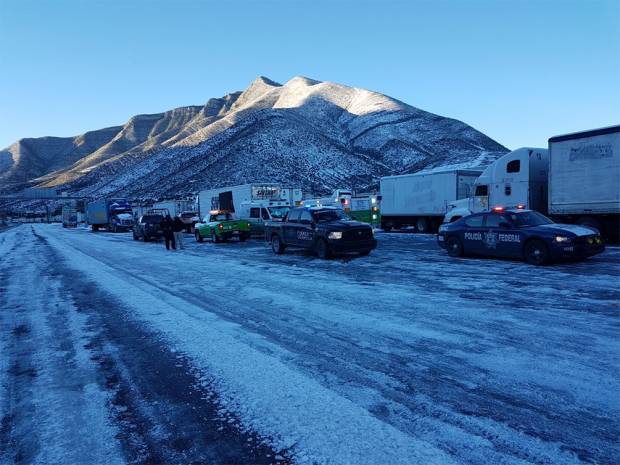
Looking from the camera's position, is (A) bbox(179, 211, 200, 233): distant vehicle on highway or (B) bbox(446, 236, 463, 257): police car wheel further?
(A) bbox(179, 211, 200, 233): distant vehicle on highway

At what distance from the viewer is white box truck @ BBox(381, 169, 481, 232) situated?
2444 cm

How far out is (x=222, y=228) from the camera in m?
23.8

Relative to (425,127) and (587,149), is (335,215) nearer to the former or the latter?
(587,149)

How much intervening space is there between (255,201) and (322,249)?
14.0m

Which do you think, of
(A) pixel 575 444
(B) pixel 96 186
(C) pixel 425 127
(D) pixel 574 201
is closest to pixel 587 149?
(D) pixel 574 201

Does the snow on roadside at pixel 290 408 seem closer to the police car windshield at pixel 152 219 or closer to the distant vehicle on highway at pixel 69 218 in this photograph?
the police car windshield at pixel 152 219

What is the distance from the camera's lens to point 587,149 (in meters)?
15.8

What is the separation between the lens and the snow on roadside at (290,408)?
2.93m

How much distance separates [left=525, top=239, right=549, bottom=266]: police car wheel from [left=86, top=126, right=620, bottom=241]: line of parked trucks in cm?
619

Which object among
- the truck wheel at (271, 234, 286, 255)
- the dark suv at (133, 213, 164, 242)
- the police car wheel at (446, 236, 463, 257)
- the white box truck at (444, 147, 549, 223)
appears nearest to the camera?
the police car wheel at (446, 236, 463, 257)

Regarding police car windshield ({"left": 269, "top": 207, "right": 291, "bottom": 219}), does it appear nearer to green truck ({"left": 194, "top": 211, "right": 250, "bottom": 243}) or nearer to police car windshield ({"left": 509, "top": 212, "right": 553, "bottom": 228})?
green truck ({"left": 194, "top": 211, "right": 250, "bottom": 243})

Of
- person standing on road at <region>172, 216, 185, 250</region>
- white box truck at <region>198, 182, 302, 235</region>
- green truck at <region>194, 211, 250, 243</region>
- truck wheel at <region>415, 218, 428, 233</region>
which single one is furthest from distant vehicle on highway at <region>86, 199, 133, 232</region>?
truck wheel at <region>415, 218, 428, 233</region>

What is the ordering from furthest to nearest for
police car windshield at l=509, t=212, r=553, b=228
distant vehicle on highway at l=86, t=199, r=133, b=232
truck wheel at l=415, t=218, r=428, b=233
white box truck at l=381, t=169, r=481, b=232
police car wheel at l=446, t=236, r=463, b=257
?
distant vehicle on highway at l=86, t=199, r=133, b=232, truck wheel at l=415, t=218, r=428, b=233, white box truck at l=381, t=169, r=481, b=232, police car wheel at l=446, t=236, r=463, b=257, police car windshield at l=509, t=212, r=553, b=228

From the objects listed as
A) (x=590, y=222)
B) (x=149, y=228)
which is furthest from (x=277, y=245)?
(x=149, y=228)
